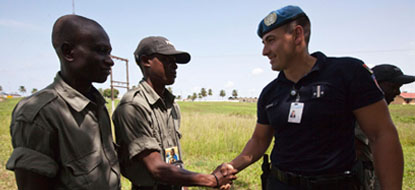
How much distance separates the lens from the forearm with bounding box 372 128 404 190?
152cm

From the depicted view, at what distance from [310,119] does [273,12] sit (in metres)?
0.82

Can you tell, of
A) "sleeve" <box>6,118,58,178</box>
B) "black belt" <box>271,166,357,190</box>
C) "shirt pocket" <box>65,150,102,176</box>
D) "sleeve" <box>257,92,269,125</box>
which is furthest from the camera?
"sleeve" <box>257,92,269,125</box>

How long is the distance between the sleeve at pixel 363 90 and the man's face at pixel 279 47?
456 millimetres

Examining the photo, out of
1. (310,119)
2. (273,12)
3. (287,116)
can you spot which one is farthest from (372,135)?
(273,12)

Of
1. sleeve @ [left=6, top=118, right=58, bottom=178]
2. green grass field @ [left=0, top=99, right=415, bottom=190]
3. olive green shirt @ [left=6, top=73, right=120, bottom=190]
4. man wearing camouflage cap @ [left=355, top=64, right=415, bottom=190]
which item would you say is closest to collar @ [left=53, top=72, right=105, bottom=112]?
olive green shirt @ [left=6, top=73, right=120, bottom=190]

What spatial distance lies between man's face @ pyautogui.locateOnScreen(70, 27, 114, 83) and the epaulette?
231mm

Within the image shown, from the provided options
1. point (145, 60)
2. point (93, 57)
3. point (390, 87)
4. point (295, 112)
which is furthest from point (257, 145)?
point (390, 87)

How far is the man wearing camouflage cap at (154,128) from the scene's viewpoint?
78.9 inches

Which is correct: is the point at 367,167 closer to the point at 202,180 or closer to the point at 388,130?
the point at 388,130

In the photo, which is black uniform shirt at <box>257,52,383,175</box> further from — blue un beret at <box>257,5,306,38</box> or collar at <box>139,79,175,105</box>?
collar at <box>139,79,175,105</box>

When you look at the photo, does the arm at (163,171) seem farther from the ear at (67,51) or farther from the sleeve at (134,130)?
the ear at (67,51)

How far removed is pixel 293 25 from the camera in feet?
6.06

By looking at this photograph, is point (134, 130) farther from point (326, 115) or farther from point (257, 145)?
point (326, 115)

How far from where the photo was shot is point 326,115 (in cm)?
169
